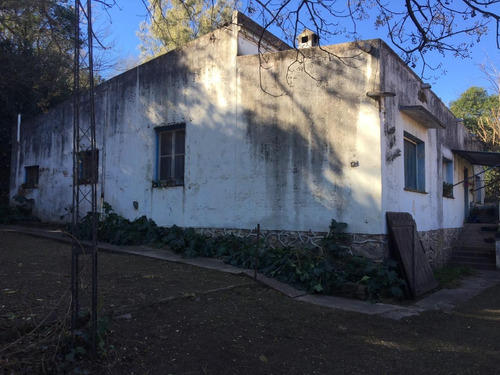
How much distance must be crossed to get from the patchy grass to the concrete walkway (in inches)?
6.3

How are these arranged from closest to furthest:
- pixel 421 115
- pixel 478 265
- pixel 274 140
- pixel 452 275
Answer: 1. pixel 274 140
2. pixel 421 115
3. pixel 452 275
4. pixel 478 265

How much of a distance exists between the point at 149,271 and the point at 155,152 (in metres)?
4.02

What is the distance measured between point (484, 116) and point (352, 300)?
21166 mm

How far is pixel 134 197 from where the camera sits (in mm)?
10641

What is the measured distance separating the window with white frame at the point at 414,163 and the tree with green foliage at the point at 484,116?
11912 mm

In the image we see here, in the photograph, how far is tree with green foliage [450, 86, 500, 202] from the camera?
70.8 feet

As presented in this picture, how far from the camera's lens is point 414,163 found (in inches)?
387

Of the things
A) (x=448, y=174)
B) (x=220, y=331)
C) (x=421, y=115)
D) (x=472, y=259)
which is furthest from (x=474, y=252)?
(x=220, y=331)

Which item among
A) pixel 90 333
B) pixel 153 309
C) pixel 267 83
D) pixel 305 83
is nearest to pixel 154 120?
pixel 267 83

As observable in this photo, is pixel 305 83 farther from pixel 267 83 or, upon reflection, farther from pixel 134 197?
pixel 134 197

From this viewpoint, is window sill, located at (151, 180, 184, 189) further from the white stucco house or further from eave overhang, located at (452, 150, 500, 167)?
eave overhang, located at (452, 150, 500, 167)

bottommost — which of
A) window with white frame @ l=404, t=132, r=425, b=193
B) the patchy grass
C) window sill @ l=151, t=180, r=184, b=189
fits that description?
the patchy grass

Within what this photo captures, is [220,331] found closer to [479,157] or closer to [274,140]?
[274,140]

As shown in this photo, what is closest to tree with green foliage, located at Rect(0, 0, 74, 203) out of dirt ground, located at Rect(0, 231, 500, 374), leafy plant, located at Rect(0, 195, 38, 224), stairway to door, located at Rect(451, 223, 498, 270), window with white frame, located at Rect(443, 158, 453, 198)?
leafy plant, located at Rect(0, 195, 38, 224)
